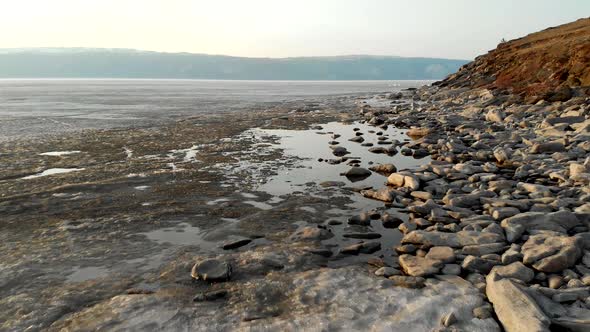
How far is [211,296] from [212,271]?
688 millimetres

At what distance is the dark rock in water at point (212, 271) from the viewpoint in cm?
610

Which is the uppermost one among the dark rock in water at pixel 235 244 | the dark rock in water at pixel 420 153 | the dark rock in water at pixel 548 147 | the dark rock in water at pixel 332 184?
the dark rock in water at pixel 548 147

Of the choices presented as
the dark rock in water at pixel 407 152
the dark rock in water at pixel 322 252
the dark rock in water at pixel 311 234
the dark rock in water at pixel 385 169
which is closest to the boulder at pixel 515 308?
the dark rock in water at pixel 322 252

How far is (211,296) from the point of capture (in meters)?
5.55

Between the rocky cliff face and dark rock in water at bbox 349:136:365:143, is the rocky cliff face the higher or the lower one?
the higher one

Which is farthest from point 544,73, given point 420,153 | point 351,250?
point 351,250

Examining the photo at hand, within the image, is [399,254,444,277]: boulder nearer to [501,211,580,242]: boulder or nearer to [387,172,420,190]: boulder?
[501,211,580,242]: boulder

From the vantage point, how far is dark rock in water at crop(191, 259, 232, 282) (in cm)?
610

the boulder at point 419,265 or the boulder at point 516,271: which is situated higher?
the boulder at point 516,271

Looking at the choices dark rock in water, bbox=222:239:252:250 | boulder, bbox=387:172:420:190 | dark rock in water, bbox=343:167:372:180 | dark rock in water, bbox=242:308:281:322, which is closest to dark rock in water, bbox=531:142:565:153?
boulder, bbox=387:172:420:190

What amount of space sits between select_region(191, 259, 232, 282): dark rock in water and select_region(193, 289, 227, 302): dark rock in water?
1.46ft

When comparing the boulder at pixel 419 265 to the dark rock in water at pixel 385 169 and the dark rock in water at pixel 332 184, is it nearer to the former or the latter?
the dark rock in water at pixel 332 184

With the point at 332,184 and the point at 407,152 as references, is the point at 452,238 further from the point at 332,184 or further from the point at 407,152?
the point at 407,152

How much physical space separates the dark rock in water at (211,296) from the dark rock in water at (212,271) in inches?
17.5
